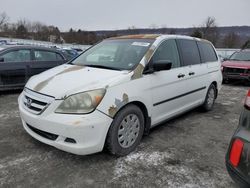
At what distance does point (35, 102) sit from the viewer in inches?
112

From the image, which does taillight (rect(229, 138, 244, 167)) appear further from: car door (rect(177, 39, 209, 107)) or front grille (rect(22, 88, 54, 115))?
car door (rect(177, 39, 209, 107))

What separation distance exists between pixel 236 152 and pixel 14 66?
6.06 m

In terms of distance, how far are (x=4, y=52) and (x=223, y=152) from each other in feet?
18.9

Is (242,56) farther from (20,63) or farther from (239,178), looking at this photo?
(239,178)

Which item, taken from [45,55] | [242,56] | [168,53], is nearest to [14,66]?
[45,55]

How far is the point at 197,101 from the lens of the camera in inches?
183

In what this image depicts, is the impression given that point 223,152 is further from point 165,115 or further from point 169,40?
point 169,40

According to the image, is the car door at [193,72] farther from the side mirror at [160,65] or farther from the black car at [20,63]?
the black car at [20,63]

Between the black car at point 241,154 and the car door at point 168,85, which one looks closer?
the black car at point 241,154

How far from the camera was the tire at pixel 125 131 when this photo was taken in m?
2.80

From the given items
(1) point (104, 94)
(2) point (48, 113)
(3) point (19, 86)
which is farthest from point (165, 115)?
(3) point (19, 86)

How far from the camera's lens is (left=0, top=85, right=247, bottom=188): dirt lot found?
8.21 ft

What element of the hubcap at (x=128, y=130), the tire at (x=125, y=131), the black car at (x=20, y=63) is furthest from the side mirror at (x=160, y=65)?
the black car at (x=20, y=63)

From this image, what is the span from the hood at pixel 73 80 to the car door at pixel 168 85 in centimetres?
64
